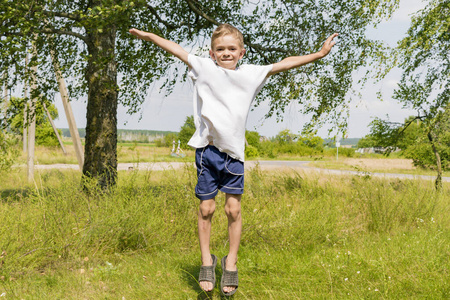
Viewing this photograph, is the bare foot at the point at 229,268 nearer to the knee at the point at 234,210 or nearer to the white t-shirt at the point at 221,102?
the knee at the point at 234,210

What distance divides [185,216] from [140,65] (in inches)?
173

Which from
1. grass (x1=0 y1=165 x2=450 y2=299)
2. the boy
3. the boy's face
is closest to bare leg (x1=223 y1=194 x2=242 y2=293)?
the boy

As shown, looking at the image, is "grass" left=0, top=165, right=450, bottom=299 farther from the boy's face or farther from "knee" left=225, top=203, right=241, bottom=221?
the boy's face

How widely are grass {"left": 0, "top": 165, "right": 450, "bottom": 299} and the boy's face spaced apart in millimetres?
1882

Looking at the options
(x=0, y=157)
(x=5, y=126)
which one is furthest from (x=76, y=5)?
(x=0, y=157)

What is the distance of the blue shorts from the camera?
113 inches

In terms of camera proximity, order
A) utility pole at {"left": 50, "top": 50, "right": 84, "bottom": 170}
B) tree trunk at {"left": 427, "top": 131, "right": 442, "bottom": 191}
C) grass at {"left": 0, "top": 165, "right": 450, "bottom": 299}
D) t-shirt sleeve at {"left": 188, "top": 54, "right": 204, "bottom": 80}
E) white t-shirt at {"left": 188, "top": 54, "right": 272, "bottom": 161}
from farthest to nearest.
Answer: tree trunk at {"left": 427, "top": 131, "right": 442, "bottom": 191}, utility pole at {"left": 50, "top": 50, "right": 84, "bottom": 170}, grass at {"left": 0, "top": 165, "right": 450, "bottom": 299}, t-shirt sleeve at {"left": 188, "top": 54, "right": 204, "bottom": 80}, white t-shirt at {"left": 188, "top": 54, "right": 272, "bottom": 161}

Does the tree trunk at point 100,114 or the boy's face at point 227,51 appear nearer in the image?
the boy's face at point 227,51

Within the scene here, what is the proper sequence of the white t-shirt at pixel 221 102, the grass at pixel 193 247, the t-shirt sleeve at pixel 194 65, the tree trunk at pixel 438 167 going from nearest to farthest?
the white t-shirt at pixel 221 102
the t-shirt sleeve at pixel 194 65
the grass at pixel 193 247
the tree trunk at pixel 438 167

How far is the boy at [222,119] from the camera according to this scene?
9.28 ft

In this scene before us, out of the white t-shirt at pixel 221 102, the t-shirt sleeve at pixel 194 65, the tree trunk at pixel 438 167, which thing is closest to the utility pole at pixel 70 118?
the t-shirt sleeve at pixel 194 65

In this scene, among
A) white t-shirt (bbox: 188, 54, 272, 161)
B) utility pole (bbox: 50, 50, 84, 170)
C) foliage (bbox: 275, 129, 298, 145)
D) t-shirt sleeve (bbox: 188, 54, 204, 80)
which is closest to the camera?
white t-shirt (bbox: 188, 54, 272, 161)

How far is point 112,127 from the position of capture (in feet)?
24.0

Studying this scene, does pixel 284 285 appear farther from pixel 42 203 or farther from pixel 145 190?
pixel 42 203
